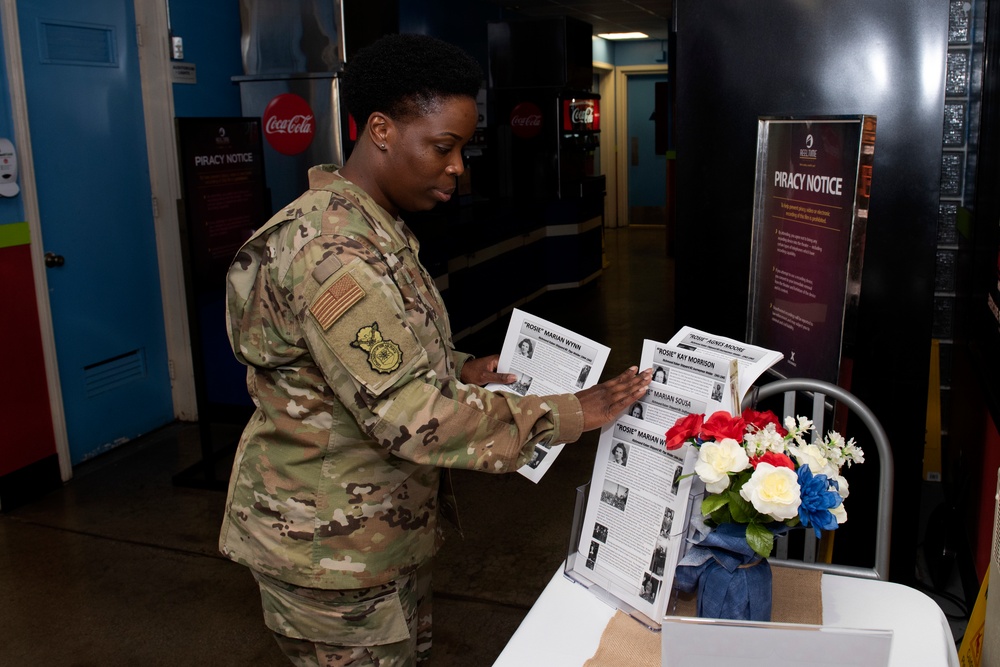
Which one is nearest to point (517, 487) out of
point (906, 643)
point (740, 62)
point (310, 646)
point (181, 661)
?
point (181, 661)

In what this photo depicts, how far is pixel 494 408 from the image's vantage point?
4.88 ft

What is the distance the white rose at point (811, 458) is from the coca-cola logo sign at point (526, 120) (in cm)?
714

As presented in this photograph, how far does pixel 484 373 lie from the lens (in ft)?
5.98

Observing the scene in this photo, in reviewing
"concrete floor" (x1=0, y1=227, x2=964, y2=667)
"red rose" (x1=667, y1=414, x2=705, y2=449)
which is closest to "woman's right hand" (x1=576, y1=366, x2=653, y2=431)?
"red rose" (x1=667, y1=414, x2=705, y2=449)

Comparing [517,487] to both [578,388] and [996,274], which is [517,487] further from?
[578,388]

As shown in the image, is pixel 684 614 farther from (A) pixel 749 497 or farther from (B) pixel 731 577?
(A) pixel 749 497

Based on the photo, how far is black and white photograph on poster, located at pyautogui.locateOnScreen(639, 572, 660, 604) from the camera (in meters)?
1.41

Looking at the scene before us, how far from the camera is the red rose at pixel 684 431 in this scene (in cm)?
131

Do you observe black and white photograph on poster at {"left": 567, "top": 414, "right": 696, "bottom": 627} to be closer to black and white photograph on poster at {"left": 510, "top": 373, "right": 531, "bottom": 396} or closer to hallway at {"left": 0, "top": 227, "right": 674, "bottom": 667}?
black and white photograph on poster at {"left": 510, "top": 373, "right": 531, "bottom": 396}

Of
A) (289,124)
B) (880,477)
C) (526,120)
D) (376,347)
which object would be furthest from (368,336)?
(526,120)

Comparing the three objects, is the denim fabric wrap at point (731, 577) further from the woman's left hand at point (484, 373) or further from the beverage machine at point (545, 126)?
the beverage machine at point (545, 126)

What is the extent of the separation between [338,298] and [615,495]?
530mm

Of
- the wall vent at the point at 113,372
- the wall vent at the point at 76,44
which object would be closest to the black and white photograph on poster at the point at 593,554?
the wall vent at the point at 113,372

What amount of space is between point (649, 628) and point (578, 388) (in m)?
0.41
